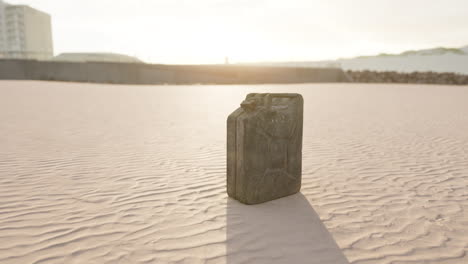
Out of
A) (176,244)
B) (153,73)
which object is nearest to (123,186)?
(176,244)

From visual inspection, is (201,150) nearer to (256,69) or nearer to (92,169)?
(92,169)

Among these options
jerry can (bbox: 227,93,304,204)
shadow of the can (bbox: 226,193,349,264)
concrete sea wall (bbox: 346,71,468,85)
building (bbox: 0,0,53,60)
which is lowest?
shadow of the can (bbox: 226,193,349,264)

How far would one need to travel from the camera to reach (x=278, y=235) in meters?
3.43

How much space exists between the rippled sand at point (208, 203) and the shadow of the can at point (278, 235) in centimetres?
2

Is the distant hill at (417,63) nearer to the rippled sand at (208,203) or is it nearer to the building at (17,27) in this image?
the rippled sand at (208,203)

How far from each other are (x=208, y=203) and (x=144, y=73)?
26652mm

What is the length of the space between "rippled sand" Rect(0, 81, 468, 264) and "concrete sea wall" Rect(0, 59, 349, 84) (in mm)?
20935

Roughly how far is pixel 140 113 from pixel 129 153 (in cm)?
587

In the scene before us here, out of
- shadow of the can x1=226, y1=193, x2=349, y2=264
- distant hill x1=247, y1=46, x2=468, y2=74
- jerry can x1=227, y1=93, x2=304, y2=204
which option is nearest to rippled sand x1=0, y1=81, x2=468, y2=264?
shadow of the can x1=226, y1=193, x2=349, y2=264

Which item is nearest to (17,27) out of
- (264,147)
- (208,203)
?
(208,203)

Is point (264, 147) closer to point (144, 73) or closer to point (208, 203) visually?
point (208, 203)

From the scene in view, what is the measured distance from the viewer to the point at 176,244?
3240 mm

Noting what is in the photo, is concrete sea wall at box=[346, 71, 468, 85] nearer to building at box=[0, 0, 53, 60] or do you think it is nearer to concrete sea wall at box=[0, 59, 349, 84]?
concrete sea wall at box=[0, 59, 349, 84]

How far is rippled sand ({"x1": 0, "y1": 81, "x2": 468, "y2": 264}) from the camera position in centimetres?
315
